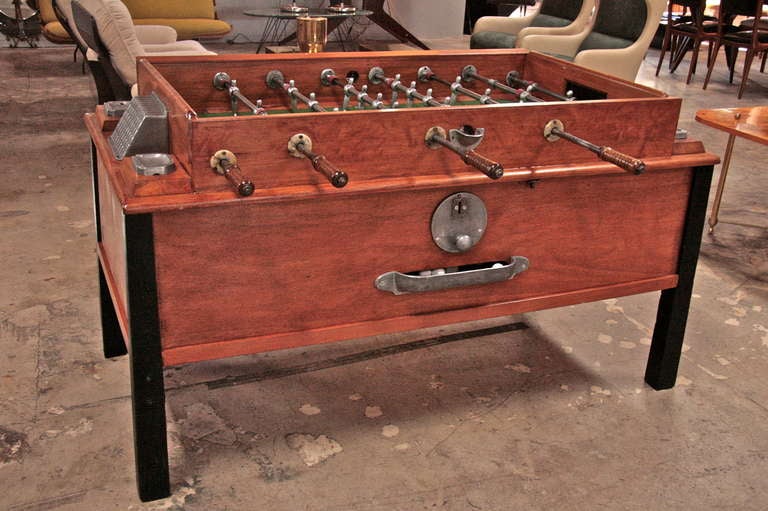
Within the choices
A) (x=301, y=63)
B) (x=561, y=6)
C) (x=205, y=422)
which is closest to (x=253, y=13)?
(x=561, y=6)

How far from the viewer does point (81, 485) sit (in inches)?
74.0

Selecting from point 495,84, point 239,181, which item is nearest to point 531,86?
point 495,84

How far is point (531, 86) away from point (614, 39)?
3.75 meters

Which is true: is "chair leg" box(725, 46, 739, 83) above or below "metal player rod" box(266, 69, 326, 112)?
below

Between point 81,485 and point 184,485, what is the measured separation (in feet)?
0.76

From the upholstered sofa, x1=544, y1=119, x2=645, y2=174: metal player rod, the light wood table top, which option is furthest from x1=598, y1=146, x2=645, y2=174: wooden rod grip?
the upholstered sofa

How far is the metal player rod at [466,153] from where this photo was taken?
64.3 inches

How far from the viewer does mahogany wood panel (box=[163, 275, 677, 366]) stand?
178 centimetres

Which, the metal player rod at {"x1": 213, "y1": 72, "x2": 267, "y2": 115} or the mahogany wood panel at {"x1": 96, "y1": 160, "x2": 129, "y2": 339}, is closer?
the mahogany wood panel at {"x1": 96, "y1": 160, "x2": 129, "y2": 339}

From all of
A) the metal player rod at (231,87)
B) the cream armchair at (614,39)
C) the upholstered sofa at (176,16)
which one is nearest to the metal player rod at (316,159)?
the metal player rod at (231,87)

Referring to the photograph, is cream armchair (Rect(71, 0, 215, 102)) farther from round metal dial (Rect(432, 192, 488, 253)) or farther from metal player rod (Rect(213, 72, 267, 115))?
round metal dial (Rect(432, 192, 488, 253))

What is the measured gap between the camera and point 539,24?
22.0ft

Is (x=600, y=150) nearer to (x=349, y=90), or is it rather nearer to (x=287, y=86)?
(x=349, y=90)

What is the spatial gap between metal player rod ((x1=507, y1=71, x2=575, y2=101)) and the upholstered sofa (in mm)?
4976
